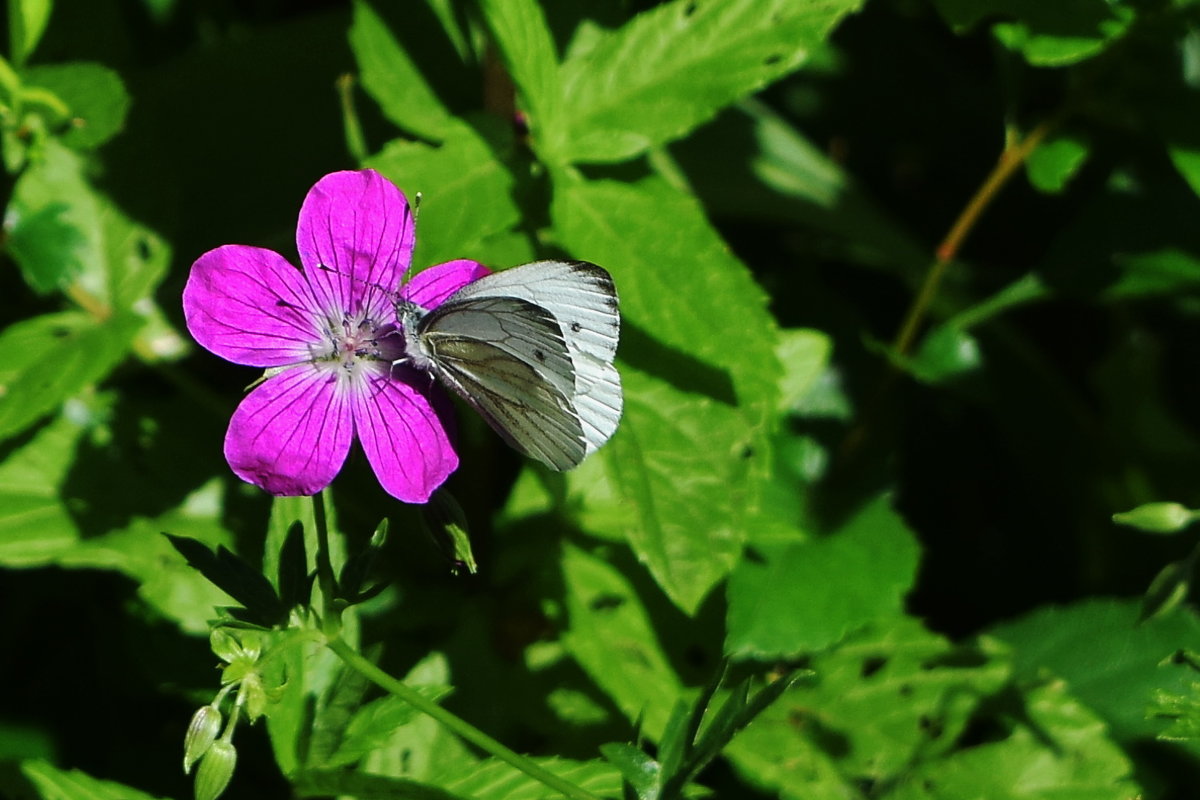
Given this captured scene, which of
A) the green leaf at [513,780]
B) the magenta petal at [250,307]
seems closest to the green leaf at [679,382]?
the green leaf at [513,780]

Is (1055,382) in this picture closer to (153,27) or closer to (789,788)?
(789,788)

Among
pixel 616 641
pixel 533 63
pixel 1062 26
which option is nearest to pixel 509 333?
pixel 533 63

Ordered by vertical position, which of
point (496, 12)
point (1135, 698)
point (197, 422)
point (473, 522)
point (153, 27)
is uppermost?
point (496, 12)

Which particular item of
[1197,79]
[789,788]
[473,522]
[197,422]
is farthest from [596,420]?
[1197,79]

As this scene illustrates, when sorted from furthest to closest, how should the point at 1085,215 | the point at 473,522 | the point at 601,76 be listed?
the point at 1085,215 < the point at 473,522 < the point at 601,76

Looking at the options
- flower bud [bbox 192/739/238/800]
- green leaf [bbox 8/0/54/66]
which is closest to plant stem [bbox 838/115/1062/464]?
flower bud [bbox 192/739/238/800]

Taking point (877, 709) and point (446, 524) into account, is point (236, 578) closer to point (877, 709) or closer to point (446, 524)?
point (446, 524)

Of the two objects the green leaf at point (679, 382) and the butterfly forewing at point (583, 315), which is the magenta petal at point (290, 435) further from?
the green leaf at point (679, 382)
